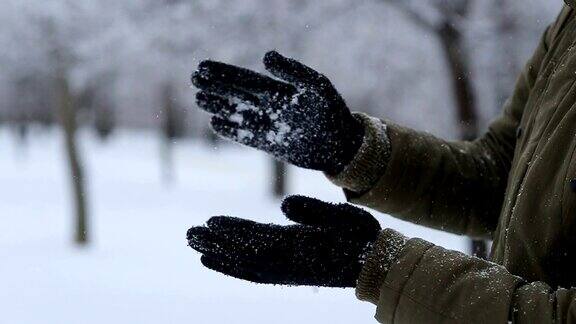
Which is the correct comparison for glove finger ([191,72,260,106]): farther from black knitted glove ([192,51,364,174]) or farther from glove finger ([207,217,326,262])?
glove finger ([207,217,326,262])

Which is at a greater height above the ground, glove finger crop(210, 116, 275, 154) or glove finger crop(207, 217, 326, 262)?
glove finger crop(210, 116, 275, 154)

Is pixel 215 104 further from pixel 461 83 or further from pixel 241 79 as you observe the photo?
pixel 461 83

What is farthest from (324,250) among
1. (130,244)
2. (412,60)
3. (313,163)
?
(412,60)

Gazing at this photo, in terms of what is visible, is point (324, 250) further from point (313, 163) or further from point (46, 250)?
point (46, 250)

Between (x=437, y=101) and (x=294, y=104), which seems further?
(x=437, y=101)

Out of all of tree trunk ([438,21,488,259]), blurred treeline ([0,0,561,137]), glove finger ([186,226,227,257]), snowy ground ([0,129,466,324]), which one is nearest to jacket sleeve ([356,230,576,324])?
glove finger ([186,226,227,257])

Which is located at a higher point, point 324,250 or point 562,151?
point 562,151
